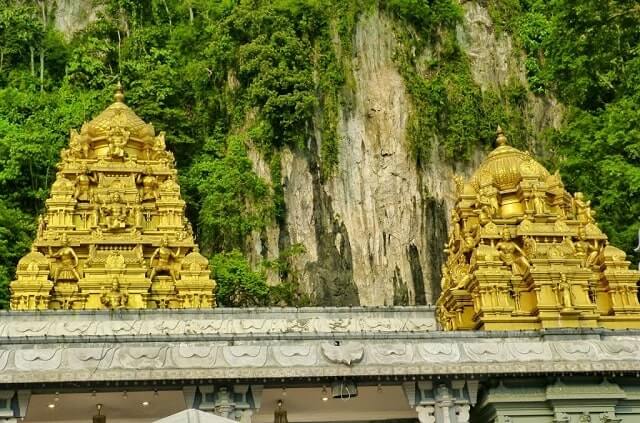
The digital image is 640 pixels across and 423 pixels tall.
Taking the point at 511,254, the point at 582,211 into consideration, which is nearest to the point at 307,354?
the point at 511,254

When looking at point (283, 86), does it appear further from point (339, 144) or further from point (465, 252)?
point (465, 252)

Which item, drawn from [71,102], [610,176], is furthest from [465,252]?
[71,102]

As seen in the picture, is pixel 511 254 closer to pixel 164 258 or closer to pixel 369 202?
pixel 164 258

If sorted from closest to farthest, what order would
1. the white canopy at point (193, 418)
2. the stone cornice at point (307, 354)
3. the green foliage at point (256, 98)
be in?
the white canopy at point (193, 418) → the stone cornice at point (307, 354) → the green foliage at point (256, 98)

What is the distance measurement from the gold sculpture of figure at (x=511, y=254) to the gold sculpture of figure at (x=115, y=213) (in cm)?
1008

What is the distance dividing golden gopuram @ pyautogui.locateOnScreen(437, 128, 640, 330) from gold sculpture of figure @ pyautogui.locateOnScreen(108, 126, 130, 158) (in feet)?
32.1

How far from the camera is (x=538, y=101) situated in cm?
3888

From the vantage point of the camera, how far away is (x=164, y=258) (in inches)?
1015

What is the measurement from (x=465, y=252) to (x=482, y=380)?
25.6 ft

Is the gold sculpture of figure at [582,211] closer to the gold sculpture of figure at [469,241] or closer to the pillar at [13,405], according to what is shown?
the gold sculpture of figure at [469,241]

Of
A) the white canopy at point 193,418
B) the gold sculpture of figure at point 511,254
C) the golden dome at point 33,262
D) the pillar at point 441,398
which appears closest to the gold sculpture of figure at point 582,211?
the gold sculpture of figure at point 511,254

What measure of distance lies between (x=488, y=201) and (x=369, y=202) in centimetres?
1114

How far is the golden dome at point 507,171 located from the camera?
951 inches

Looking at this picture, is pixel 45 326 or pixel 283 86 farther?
pixel 283 86
